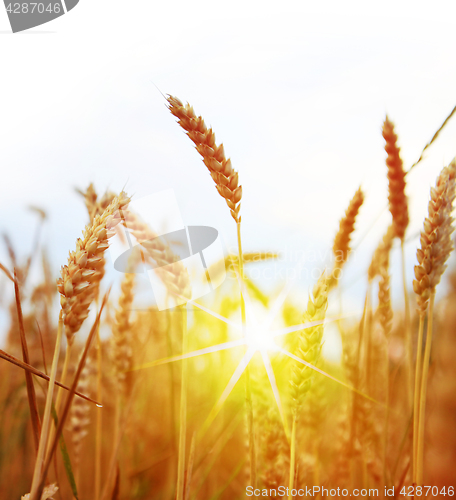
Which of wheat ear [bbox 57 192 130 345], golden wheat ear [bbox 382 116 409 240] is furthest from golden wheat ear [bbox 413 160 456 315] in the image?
wheat ear [bbox 57 192 130 345]

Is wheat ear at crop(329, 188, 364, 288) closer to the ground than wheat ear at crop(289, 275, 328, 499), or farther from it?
farther from it

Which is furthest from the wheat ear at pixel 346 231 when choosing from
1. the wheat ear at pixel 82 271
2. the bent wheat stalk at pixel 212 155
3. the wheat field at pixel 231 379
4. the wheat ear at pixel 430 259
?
the wheat ear at pixel 82 271

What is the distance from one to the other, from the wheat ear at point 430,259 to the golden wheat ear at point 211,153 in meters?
0.32

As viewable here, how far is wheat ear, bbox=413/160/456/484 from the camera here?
533 millimetres

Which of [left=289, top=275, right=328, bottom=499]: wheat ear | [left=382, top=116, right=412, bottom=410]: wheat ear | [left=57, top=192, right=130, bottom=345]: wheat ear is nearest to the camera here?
[left=57, top=192, right=130, bottom=345]: wheat ear

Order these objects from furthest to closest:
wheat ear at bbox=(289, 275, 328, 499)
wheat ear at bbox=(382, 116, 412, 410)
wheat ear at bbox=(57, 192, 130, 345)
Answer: wheat ear at bbox=(382, 116, 412, 410)
wheat ear at bbox=(289, 275, 328, 499)
wheat ear at bbox=(57, 192, 130, 345)

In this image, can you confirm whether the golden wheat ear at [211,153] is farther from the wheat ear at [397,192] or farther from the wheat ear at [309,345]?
the wheat ear at [397,192]

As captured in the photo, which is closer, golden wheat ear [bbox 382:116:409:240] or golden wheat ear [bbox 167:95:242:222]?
golden wheat ear [bbox 167:95:242:222]

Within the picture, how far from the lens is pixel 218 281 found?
931 millimetres

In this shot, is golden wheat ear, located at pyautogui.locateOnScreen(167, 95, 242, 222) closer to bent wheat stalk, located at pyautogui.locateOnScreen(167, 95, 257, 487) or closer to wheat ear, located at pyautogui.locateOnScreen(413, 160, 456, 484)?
bent wheat stalk, located at pyautogui.locateOnScreen(167, 95, 257, 487)

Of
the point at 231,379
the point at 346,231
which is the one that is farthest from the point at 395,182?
A: the point at 231,379

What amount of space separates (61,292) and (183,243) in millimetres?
410

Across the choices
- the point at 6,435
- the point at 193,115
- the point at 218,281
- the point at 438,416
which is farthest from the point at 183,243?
the point at 438,416

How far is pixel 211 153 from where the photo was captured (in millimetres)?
545
